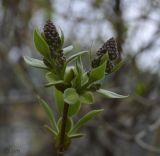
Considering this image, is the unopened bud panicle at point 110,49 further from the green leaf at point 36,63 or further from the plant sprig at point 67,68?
the green leaf at point 36,63

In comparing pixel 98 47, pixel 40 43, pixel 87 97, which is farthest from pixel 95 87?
pixel 98 47

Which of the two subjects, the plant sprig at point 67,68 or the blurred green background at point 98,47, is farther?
the blurred green background at point 98,47

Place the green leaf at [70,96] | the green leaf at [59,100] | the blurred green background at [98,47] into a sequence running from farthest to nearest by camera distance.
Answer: the blurred green background at [98,47] < the green leaf at [59,100] < the green leaf at [70,96]

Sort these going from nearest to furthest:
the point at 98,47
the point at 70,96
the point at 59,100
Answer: the point at 70,96, the point at 59,100, the point at 98,47

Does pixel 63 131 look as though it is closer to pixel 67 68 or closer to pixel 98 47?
pixel 67 68

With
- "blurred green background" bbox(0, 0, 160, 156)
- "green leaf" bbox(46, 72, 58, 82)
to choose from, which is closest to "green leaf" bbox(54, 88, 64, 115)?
"green leaf" bbox(46, 72, 58, 82)

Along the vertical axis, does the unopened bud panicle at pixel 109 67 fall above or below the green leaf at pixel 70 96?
above

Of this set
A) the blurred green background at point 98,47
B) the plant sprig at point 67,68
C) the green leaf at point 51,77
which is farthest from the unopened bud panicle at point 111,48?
the blurred green background at point 98,47
